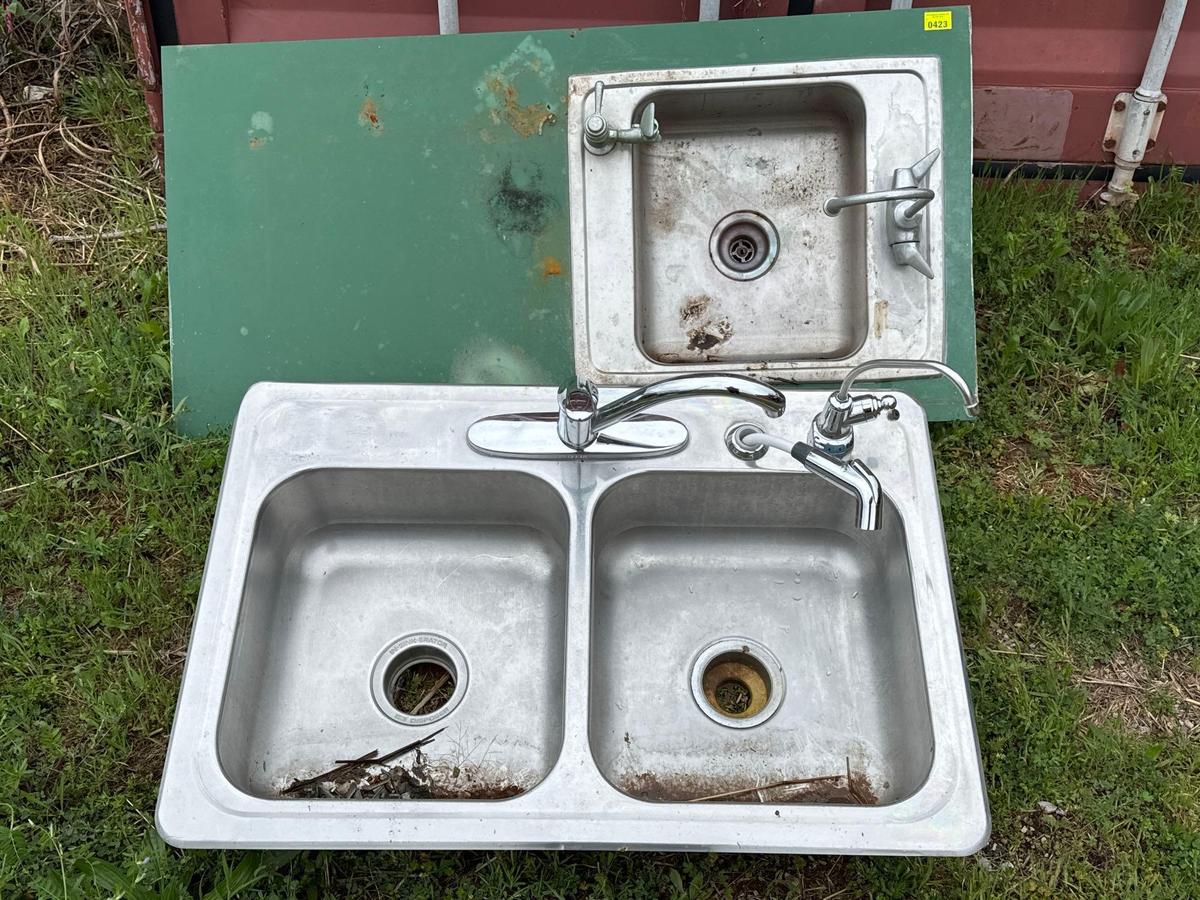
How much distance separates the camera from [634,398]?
1.51 meters

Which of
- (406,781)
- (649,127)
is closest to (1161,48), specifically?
(649,127)

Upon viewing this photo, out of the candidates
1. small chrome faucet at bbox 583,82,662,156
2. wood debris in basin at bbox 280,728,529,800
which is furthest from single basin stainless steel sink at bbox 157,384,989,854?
small chrome faucet at bbox 583,82,662,156

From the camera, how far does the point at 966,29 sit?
2.12 m

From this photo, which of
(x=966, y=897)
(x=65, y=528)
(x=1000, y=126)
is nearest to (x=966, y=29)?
(x=1000, y=126)

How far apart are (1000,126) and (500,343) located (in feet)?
4.82

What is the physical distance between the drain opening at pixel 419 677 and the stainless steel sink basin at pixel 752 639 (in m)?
0.27

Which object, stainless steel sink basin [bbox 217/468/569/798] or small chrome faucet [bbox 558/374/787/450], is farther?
stainless steel sink basin [bbox 217/468/569/798]

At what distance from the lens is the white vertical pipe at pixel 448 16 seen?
89.0 inches

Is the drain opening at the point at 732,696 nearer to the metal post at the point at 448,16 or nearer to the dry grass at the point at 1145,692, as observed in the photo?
the dry grass at the point at 1145,692

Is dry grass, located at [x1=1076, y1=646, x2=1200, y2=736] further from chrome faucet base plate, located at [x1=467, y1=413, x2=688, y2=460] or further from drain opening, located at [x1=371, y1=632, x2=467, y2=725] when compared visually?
drain opening, located at [x1=371, y1=632, x2=467, y2=725]

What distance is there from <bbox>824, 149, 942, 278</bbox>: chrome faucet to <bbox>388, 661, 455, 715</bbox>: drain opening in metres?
1.21

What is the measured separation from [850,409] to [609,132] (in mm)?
883

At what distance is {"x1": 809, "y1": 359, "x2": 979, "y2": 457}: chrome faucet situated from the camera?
140 cm

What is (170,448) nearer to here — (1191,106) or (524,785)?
(524,785)
